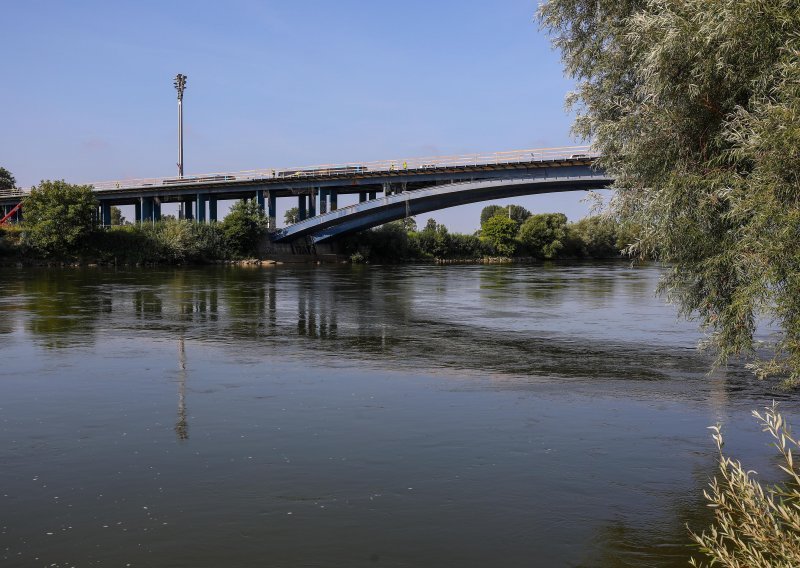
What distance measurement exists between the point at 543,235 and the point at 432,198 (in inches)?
2264

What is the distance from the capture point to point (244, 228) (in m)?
90.3

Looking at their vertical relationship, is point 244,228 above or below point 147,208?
below

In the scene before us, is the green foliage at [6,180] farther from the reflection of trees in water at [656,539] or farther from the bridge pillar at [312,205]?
the reflection of trees in water at [656,539]

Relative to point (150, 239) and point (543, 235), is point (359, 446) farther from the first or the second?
point (543, 235)

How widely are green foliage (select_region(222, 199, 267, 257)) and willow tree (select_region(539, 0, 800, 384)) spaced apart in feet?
251

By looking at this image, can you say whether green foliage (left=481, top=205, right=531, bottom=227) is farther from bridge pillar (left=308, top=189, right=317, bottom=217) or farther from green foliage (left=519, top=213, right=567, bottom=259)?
bridge pillar (left=308, top=189, right=317, bottom=217)

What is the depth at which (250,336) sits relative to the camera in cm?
2370

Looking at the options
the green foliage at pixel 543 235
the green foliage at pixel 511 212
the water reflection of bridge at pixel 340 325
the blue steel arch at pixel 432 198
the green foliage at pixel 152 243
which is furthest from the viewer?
the green foliage at pixel 511 212

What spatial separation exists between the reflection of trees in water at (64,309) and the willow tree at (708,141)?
52.3 ft

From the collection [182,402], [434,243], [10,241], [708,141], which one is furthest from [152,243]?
[708,141]

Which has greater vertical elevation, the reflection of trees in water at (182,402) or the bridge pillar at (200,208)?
the bridge pillar at (200,208)

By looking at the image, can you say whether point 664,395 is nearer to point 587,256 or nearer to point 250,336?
point 250,336

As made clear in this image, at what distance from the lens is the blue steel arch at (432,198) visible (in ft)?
230

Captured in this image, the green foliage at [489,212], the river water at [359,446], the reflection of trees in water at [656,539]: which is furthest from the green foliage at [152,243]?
the green foliage at [489,212]
